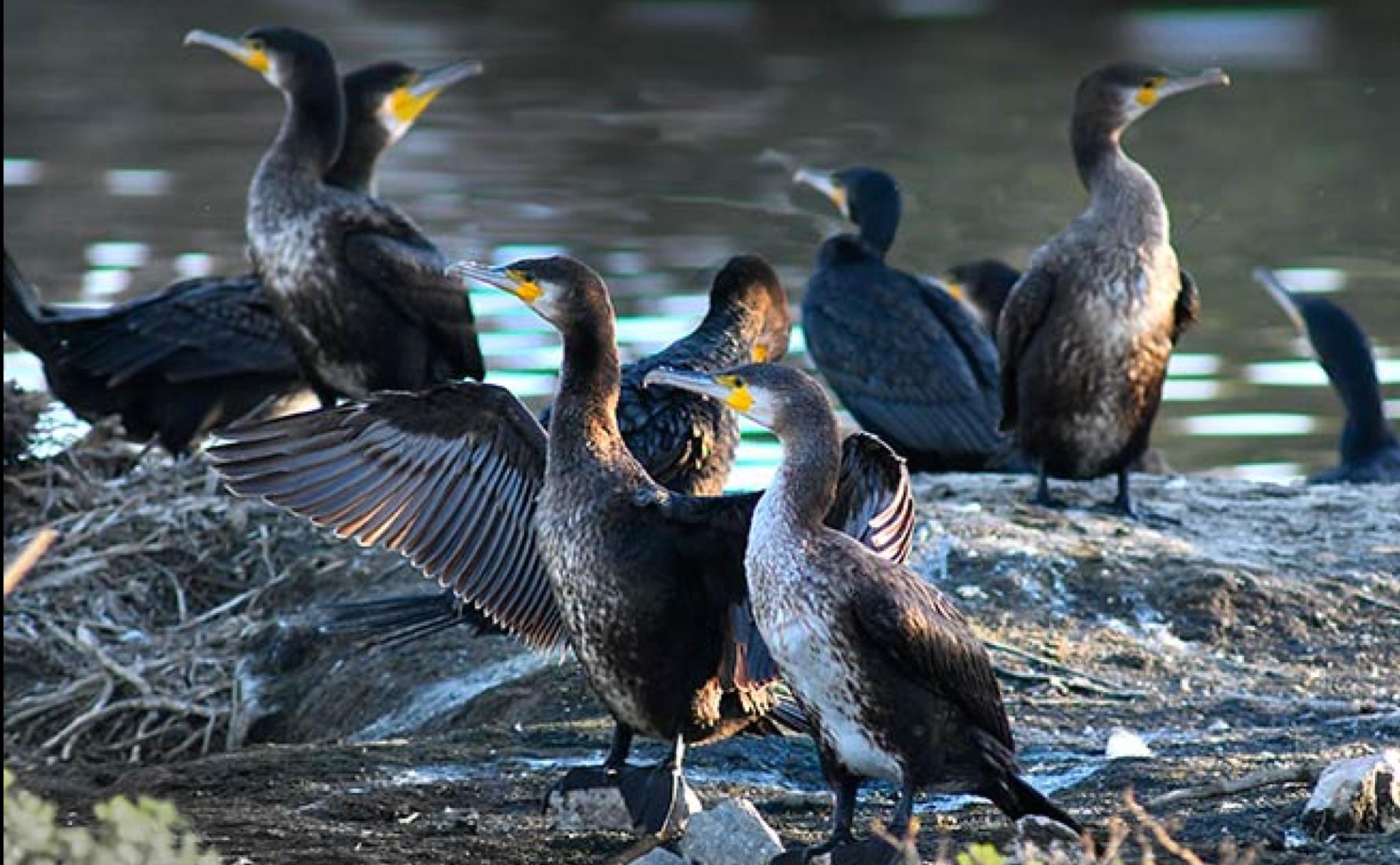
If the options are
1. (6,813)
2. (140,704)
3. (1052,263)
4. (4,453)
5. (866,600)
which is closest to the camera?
(6,813)

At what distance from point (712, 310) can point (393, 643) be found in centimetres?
120

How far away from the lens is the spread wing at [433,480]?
18.5 feet

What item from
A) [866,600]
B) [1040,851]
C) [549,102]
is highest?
[866,600]

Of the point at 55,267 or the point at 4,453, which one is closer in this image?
the point at 4,453

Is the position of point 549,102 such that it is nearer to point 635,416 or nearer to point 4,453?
point 4,453

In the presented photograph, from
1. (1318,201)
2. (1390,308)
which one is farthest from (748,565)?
(1318,201)

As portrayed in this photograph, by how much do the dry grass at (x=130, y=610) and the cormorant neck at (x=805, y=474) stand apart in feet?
9.53

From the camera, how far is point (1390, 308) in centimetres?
1353

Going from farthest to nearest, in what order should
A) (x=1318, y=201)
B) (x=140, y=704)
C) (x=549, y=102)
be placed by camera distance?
1. (x=549, y=102)
2. (x=1318, y=201)
3. (x=140, y=704)

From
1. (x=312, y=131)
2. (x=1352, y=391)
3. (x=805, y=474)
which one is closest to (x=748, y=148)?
(x=1352, y=391)

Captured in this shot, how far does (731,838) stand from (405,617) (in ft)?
6.15

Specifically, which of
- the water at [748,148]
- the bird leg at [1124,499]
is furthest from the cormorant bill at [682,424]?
the water at [748,148]

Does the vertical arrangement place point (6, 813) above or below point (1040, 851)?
above

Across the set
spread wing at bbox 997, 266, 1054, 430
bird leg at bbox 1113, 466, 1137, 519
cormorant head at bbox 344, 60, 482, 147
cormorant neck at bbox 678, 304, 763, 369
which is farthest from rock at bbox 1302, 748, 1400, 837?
cormorant head at bbox 344, 60, 482, 147
